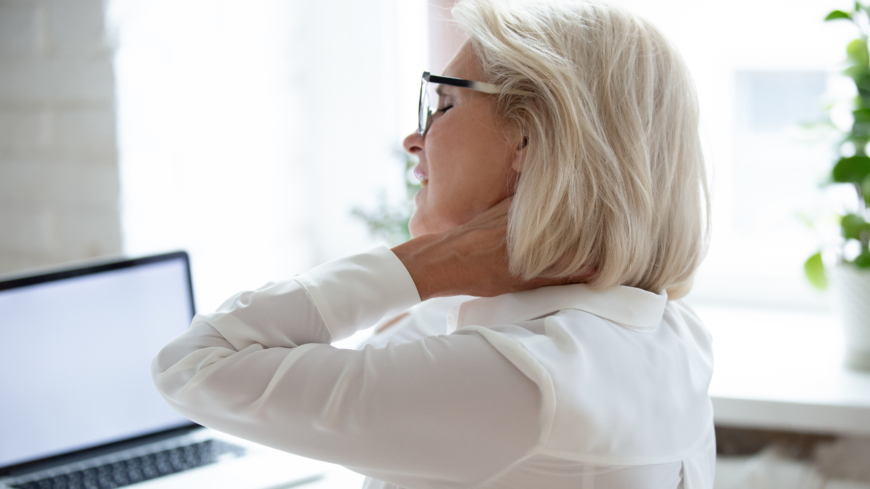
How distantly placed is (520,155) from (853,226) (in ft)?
2.77

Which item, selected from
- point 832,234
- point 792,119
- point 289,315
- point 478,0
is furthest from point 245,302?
point 792,119

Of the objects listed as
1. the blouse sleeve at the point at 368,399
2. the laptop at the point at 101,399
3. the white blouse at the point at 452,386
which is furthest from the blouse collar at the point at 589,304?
the laptop at the point at 101,399

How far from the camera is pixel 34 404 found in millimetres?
1051

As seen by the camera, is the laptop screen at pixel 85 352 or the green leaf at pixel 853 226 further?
the green leaf at pixel 853 226

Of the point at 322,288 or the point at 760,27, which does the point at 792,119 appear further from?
the point at 322,288

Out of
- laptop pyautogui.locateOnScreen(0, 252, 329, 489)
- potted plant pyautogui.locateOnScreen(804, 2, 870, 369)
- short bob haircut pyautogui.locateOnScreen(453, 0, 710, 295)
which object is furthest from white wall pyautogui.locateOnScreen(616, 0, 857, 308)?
laptop pyautogui.locateOnScreen(0, 252, 329, 489)

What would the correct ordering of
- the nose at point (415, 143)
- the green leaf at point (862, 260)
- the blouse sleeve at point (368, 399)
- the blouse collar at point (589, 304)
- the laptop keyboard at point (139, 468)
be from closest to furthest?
the blouse sleeve at point (368, 399), the blouse collar at point (589, 304), the nose at point (415, 143), the laptop keyboard at point (139, 468), the green leaf at point (862, 260)

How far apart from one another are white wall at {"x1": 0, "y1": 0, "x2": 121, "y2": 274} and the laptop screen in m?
0.20

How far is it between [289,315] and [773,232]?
4.76 feet

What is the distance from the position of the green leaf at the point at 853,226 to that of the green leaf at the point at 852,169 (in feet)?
0.23

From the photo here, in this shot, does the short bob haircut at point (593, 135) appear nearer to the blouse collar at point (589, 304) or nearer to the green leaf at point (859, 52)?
the blouse collar at point (589, 304)

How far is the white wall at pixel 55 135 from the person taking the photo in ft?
3.93

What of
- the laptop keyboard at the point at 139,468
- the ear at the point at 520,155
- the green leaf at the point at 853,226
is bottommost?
the laptop keyboard at the point at 139,468

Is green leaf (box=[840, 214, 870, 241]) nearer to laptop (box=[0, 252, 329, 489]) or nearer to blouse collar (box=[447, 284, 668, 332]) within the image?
blouse collar (box=[447, 284, 668, 332])
